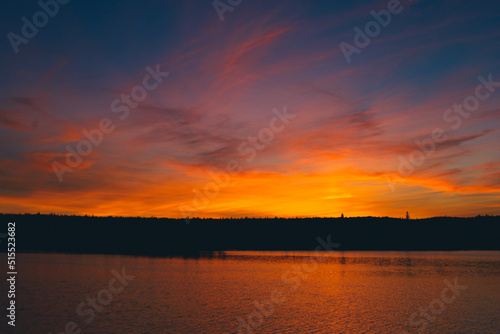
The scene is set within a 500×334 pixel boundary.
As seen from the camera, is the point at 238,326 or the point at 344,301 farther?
the point at 344,301

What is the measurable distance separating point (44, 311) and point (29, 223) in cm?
18440

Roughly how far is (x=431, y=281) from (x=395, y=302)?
76.2ft

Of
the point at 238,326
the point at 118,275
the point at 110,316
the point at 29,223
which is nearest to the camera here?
the point at 238,326

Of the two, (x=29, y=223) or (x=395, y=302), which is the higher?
(x=29, y=223)

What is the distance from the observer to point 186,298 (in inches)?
1822

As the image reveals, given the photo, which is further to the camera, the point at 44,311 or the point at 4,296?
the point at 4,296

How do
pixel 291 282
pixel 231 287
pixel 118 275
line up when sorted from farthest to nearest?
pixel 118 275, pixel 291 282, pixel 231 287

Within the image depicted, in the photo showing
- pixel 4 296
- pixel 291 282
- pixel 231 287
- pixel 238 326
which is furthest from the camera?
pixel 291 282

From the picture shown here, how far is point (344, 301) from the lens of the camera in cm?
4638

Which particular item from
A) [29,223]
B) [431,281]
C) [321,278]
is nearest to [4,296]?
[321,278]

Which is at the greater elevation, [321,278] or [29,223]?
[29,223]

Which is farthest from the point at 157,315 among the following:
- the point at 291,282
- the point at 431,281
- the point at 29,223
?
the point at 29,223

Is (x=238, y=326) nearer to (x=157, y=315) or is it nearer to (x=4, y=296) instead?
(x=157, y=315)

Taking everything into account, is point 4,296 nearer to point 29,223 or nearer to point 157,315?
point 157,315
